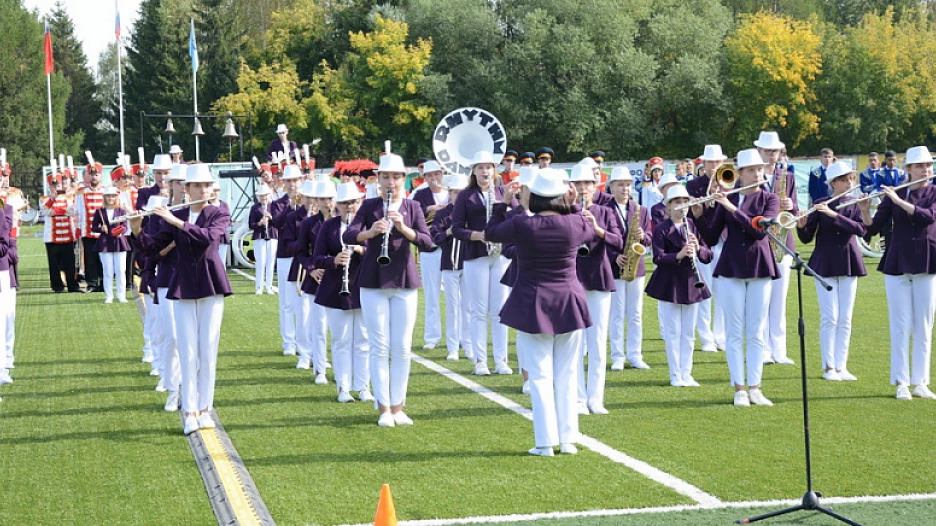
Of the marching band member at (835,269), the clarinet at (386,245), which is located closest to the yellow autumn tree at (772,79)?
the marching band member at (835,269)

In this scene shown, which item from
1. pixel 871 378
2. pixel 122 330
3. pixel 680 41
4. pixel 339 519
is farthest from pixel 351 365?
pixel 680 41

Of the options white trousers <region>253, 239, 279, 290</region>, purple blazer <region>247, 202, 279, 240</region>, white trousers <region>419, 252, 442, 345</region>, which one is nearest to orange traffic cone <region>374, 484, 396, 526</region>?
white trousers <region>419, 252, 442, 345</region>

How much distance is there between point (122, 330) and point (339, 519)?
10.9m

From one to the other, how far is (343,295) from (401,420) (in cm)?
135

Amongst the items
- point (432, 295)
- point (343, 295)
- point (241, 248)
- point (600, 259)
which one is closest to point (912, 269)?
point (600, 259)

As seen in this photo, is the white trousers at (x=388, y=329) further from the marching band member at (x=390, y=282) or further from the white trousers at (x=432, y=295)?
the white trousers at (x=432, y=295)

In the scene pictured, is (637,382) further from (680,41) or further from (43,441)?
(680,41)

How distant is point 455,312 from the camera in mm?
13523

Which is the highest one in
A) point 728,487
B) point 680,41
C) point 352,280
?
point 680,41

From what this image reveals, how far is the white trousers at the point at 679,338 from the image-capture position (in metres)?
11.3

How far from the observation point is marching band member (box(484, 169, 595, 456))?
26.0 ft

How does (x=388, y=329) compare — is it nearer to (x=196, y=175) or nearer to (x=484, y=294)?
(x=196, y=175)

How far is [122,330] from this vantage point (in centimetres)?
1662

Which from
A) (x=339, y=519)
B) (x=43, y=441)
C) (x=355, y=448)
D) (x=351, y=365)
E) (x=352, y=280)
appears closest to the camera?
(x=339, y=519)
